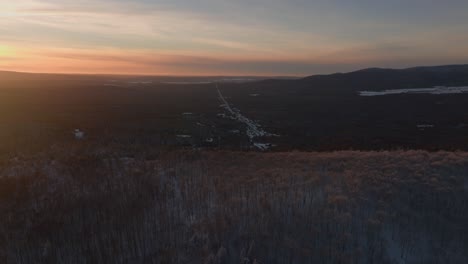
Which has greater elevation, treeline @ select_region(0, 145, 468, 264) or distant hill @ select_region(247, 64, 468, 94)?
distant hill @ select_region(247, 64, 468, 94)

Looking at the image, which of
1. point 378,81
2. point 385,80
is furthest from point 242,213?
point 385,80

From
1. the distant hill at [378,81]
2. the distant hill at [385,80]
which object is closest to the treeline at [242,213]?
the distant hill at [378,81]

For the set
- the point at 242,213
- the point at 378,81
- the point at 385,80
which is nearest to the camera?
the point at 242,213

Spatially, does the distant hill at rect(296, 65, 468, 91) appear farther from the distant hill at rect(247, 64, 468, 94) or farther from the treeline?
the treeline

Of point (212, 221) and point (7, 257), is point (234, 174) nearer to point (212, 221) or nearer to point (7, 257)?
point (212, 221)

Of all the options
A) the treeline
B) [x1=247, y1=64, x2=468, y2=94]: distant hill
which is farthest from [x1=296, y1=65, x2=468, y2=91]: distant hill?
the treeline

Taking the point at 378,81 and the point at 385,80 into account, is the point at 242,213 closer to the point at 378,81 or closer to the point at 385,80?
the point at 378,81

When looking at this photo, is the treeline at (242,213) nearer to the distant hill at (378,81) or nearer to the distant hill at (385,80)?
the distant hill at (378,81)

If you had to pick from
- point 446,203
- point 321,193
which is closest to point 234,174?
point 321,193

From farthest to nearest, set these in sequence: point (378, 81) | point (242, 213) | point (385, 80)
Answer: point (385, 80)
point (378, 81)
point (242, 213)
